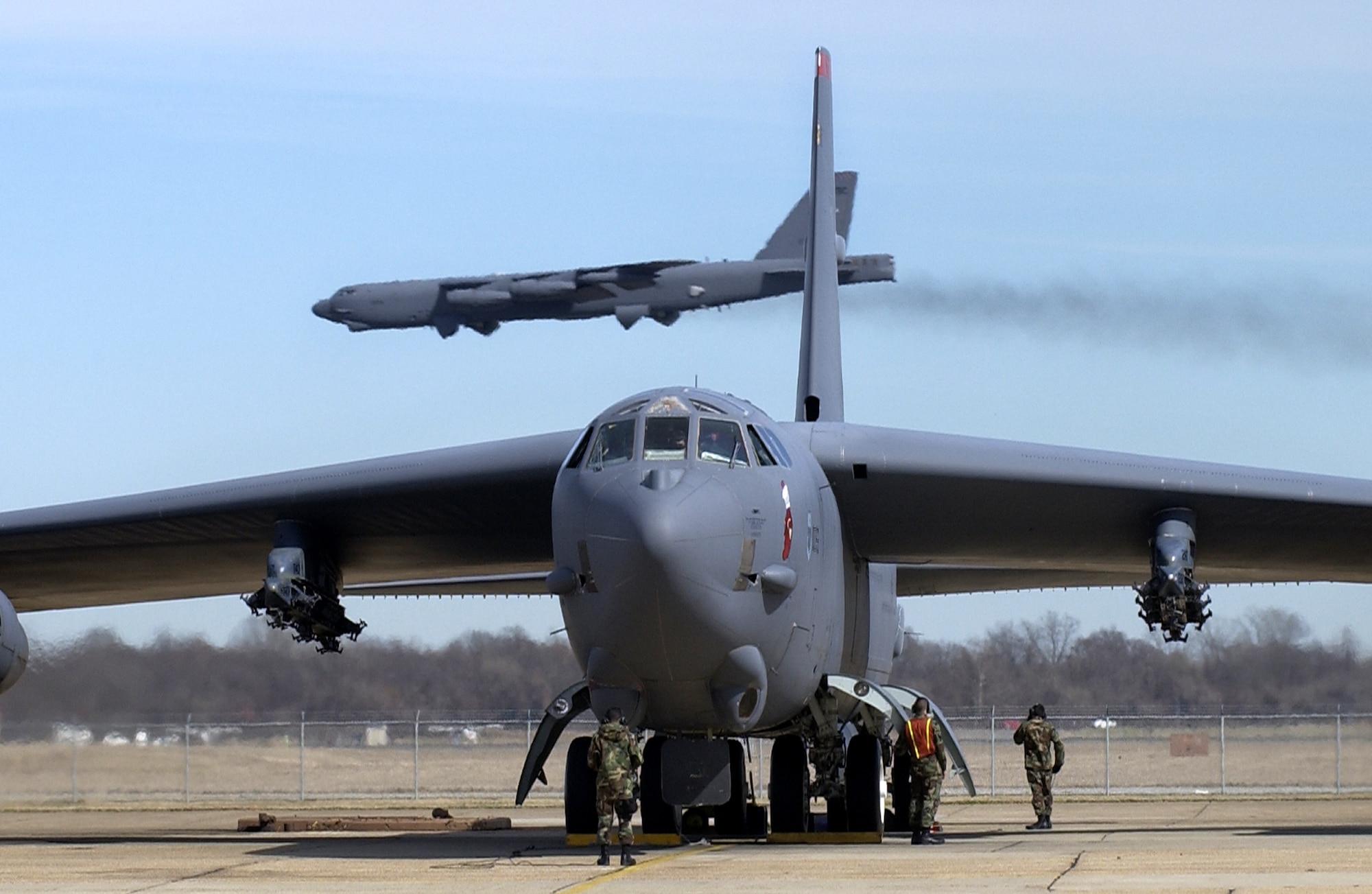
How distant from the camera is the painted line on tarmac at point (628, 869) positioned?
490 inches

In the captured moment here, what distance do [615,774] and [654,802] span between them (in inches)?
108

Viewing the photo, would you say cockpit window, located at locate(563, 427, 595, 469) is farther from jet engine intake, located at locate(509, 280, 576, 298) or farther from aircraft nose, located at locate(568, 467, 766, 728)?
jet engine intake, located at locate(509, 280, 576, 298)

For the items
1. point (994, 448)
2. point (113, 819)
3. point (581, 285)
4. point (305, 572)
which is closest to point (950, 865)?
point (994, 448)

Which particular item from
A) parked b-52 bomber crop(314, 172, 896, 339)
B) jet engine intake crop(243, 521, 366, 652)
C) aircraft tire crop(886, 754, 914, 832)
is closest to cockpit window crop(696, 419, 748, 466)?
aircraft tire crop(886, 754, 914, 832)

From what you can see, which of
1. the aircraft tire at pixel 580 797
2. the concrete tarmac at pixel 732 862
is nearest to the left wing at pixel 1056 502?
the concrete tarmac at pixel 732 862

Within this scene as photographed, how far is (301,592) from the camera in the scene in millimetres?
19781

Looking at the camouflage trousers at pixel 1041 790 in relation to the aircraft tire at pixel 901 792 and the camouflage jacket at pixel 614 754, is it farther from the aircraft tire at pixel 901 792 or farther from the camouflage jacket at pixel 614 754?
the camouflage jacket at pixel 614 754

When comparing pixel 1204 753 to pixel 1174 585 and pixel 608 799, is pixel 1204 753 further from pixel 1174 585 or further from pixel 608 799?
pixel 608 799

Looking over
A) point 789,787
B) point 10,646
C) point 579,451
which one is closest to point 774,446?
point 579,451

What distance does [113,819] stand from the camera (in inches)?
1112

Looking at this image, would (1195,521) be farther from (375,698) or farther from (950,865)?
(375,698)

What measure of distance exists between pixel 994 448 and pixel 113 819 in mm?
15881

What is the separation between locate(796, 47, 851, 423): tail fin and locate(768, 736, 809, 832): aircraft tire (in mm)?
4702

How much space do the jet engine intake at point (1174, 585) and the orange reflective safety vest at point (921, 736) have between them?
7.58 feet
